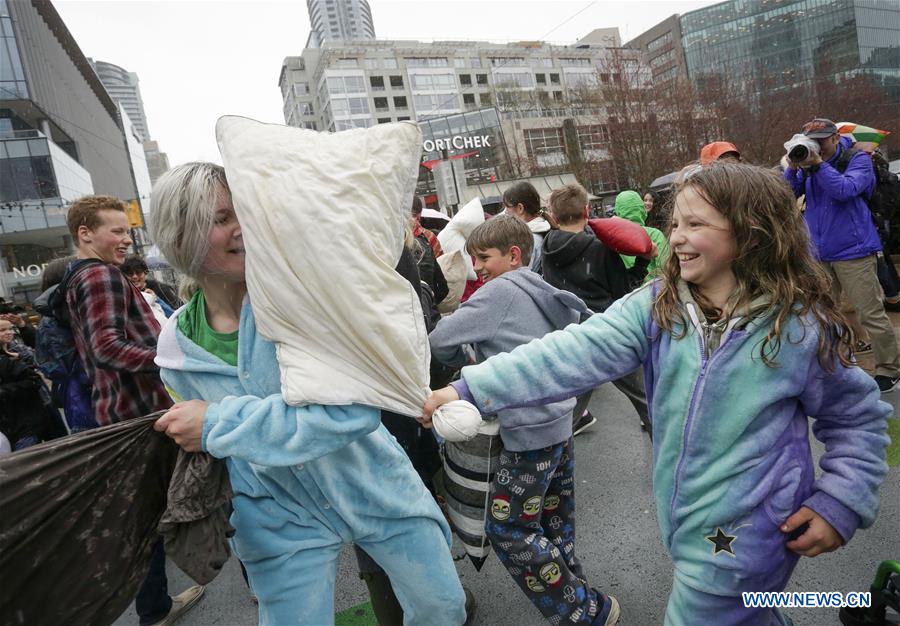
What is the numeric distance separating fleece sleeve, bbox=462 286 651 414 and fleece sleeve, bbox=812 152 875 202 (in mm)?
3298

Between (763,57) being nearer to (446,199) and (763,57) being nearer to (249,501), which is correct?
(446,199)

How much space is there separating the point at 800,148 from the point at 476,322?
2.98 metres

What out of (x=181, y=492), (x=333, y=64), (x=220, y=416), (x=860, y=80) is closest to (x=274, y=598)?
(x=181, y=492)

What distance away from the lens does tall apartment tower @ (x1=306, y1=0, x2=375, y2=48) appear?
518ft

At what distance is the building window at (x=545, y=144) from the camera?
46500mm

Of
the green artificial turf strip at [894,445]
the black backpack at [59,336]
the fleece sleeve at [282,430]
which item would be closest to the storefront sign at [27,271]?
the black backpack at [59,336]

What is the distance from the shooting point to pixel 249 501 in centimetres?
151

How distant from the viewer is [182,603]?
2.85 metres

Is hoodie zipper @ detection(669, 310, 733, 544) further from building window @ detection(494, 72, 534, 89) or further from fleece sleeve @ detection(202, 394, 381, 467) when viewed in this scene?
building window @ detection(494, 72, 534, 89)

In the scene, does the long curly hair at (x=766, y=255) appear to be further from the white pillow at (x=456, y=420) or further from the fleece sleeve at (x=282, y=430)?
the fleece sleeve at (x=282, y=430)

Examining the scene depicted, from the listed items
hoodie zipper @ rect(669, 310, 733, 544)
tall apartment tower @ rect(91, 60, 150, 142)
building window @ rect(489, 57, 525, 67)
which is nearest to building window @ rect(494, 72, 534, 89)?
building window @ rect(489, 57, 525, 67)

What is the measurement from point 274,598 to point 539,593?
1.16 m

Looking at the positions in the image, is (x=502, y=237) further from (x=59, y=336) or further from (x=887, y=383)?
(x=887, y=383)

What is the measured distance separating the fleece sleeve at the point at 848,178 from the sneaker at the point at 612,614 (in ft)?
11.4
